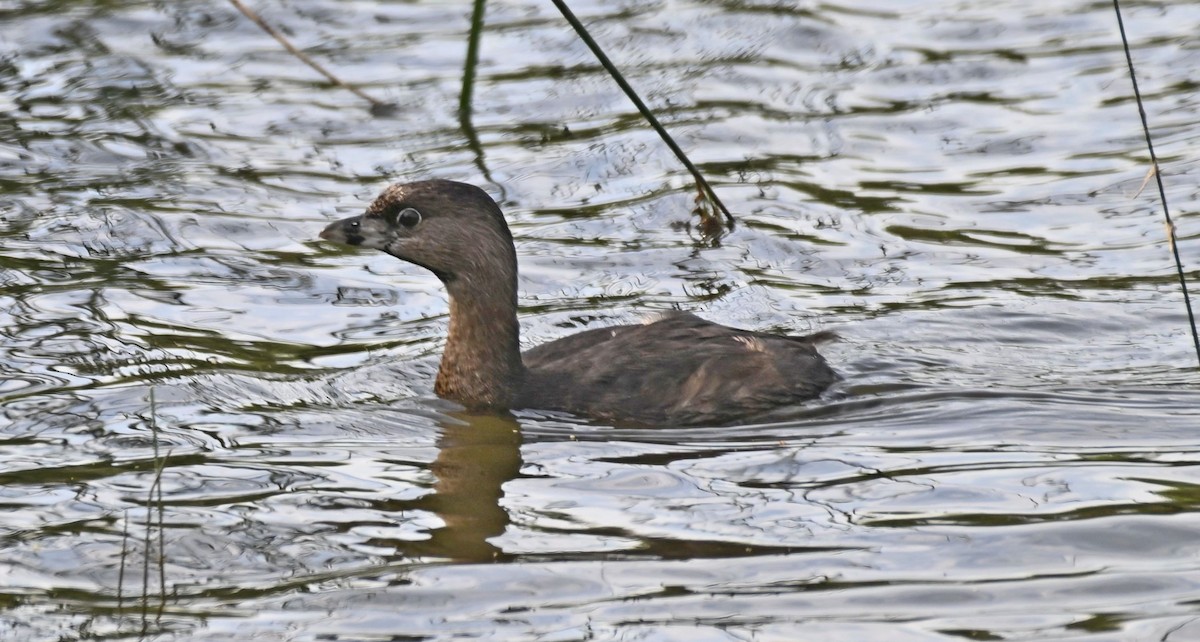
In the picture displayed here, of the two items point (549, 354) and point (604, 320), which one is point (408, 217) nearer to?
point (549, 354)

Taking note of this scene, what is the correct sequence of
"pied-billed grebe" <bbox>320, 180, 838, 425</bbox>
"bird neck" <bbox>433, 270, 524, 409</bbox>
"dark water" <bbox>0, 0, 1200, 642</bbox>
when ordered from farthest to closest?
"bird neck" <bbox>433, 270, 524, 409</bbox> < "pied-billed grebe" <bbox>320, 180, 838, 425</bbox> < "dark water" <bbox>0, 0, 1200, 642</bbox>

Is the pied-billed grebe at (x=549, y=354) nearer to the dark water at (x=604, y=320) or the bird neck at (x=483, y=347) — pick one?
the bird neck at (x=483, y=347)

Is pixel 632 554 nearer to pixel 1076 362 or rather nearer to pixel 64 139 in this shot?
pixel 1076 362

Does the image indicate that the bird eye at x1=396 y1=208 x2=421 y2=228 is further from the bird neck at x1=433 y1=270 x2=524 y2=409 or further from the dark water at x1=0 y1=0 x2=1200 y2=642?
the dark water at x1=0 y1=0 x2=1200 y2=642

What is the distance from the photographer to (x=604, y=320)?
31.2 feet

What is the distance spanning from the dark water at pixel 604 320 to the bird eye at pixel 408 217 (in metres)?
0.80

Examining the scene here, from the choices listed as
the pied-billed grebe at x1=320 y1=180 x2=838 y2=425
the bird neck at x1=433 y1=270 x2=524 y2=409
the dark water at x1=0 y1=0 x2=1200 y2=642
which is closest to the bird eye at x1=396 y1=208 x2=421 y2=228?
the pied-billed grebe at x1=320 y1=180 x2=838 y2=425

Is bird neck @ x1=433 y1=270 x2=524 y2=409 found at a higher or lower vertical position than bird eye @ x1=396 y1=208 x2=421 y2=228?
A: lower

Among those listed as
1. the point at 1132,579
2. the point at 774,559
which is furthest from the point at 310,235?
the point at 1132,579

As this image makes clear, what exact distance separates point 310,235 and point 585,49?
466 centimetres

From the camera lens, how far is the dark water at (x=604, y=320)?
5.82m

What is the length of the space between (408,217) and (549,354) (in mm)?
897

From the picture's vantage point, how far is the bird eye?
8.04 meters

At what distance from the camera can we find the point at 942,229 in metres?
10.6
